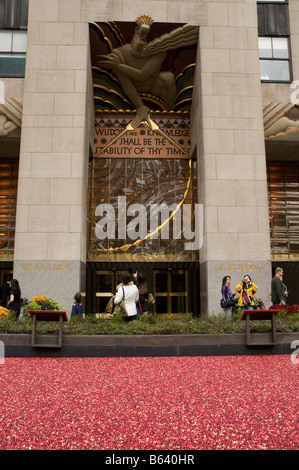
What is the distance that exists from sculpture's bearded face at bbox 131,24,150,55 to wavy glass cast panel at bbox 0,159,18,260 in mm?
8001

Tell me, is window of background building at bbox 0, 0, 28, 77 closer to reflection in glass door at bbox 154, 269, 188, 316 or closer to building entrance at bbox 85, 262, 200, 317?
building entrance at bbox 85, 262, 200, 317

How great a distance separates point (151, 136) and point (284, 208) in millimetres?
7649

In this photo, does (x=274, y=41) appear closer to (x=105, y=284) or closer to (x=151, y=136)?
(x=151, y=136)

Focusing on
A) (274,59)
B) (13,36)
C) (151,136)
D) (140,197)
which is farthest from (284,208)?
(13,36)

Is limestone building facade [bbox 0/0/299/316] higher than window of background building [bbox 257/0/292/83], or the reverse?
window of background building [bbox 257/0/292/83]

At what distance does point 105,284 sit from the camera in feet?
56.6

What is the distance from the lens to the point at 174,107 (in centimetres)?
1833

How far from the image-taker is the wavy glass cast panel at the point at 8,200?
733 inches

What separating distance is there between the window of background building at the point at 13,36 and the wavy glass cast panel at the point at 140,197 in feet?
17.2

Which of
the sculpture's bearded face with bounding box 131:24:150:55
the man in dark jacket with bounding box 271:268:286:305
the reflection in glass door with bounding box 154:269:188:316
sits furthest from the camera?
the reflection in glass door with bounding box 154:269:188:316

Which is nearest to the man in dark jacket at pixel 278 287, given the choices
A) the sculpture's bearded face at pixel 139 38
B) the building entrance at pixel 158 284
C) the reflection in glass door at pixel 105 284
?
the building entrance at pixel 158 284

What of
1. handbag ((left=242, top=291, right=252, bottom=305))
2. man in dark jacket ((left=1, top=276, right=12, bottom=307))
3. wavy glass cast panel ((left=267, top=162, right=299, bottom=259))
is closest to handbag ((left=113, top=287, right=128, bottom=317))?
handbag ((left=242, top=291, right=252, bottom=305))

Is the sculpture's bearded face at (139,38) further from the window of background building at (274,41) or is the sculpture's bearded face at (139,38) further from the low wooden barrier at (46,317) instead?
the low wooden barrier at (46,317)

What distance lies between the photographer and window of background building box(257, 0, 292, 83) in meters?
17.2
